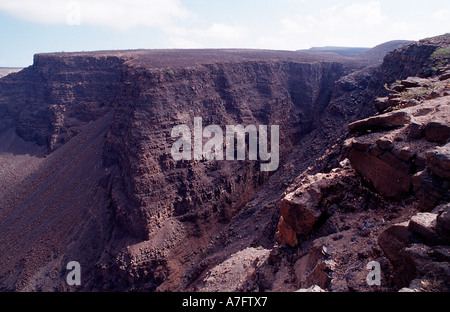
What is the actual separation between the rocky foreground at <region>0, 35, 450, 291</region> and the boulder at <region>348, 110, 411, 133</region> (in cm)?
3

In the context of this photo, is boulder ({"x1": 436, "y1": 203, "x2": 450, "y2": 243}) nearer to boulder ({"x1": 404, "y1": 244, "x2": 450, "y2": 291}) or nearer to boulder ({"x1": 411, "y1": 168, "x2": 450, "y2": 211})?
boulder ({"x1": 404, "y1": 244, "x2": 450, "y2": 291})

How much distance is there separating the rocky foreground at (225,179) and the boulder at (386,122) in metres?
0.03

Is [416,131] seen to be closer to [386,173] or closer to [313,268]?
[386,173]

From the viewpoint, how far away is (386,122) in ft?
22.4

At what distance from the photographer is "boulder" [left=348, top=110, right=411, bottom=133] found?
262 inches

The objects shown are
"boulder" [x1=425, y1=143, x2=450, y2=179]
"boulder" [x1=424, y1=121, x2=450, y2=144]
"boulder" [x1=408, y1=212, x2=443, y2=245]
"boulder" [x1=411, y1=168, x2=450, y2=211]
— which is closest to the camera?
"boulder" [x1=408, y1=212, x2=443, y2=245]

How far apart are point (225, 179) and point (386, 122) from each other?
39.1 feet

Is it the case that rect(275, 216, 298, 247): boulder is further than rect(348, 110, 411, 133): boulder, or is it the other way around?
rect(275, 216, 298, 247): boulder

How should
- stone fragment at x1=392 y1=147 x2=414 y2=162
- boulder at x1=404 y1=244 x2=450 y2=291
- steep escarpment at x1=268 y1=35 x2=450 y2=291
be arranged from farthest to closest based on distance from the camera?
stone fragment at x1=392 y1=147 x2=414 y2=162
steep escarpment at x1=268 y1=35 x2=450 y2=291
boulder at x1=404 y1=244 x2=450 y2=291

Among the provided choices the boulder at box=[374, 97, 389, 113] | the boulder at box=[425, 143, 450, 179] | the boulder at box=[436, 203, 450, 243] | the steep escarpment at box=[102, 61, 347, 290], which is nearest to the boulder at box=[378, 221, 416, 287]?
the boulder at box=[436, 203, 450, 243]

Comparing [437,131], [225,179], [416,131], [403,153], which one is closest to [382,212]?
[403,153]

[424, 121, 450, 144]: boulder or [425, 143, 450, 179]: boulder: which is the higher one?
[424, 121, 450, 144]: boulder

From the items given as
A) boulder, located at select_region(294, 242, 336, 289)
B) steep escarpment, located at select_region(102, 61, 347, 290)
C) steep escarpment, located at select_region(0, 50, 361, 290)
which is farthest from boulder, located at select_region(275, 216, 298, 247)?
steep escarpment, located at select_region(0, 50, 361, 290)
